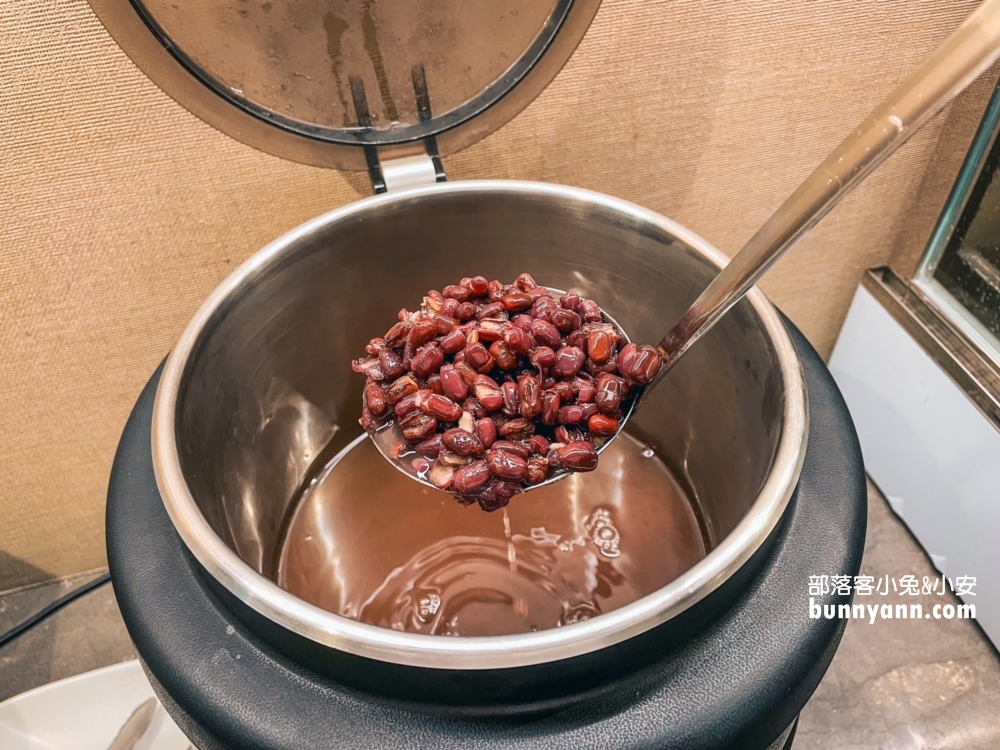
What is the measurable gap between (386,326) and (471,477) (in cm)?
31

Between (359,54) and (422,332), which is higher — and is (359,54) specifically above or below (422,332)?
above

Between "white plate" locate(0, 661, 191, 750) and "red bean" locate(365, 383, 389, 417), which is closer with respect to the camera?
"red bean" locate(365, 383, 389, 417)

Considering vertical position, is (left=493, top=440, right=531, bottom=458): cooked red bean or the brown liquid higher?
(left=493, top=440, right=531, bottom=458): cooked red bean

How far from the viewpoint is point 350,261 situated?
0.78 meters

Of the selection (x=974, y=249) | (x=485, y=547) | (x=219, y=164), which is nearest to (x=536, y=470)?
(x=485, y=547)

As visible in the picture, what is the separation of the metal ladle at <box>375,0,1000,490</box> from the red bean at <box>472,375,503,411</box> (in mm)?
79

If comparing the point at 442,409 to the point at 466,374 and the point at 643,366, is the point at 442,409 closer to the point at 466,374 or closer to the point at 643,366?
the point at 466,374

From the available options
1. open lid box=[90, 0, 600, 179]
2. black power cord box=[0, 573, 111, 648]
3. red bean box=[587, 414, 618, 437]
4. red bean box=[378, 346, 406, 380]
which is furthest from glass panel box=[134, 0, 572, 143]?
black power cord box=[0, 573, 111, 648]

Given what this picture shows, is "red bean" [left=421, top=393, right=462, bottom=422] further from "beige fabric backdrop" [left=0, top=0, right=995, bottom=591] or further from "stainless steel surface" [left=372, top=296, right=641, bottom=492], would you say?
"beige fabric backdrop" [left=0, top=0, right=995, bottom=591]

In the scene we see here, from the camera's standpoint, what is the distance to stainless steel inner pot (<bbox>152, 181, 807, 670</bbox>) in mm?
569

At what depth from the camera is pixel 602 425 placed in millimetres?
627

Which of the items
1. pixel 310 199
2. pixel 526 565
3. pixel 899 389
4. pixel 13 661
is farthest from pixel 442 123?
pixel 13 661

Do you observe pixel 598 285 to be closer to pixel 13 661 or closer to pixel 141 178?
pixel 141 178

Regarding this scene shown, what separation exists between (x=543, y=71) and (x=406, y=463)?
42 cm
